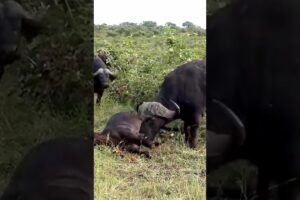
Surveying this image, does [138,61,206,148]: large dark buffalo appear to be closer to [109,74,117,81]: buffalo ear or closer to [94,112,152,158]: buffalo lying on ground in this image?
[94,112,152,158]: buffalo lying on ground

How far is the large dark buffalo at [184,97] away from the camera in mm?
5387

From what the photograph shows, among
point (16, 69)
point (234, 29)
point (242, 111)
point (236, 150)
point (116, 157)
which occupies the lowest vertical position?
point (116, 157)

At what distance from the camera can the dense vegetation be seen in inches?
153

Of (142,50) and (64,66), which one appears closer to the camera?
(64,66)

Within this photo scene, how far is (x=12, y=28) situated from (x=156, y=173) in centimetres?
251

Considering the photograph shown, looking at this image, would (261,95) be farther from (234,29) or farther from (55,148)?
(55,148)

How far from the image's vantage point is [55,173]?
2090 millimetres

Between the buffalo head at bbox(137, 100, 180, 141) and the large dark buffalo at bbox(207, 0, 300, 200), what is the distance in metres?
3.08

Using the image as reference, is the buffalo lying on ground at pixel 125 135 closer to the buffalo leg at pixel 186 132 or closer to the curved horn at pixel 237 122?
the buffalo leg at pixel 186 132

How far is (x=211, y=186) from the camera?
213 cm

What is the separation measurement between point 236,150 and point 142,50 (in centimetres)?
462

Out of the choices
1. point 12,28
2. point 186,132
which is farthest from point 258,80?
point 186,132

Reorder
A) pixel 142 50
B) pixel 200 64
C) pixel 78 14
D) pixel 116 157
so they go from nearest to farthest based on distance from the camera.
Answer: pixel 78 14 < pixel 116 157 < pixel 200 64 < pixel 142 50

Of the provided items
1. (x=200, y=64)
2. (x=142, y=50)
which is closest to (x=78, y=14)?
(x=200, y=64)
